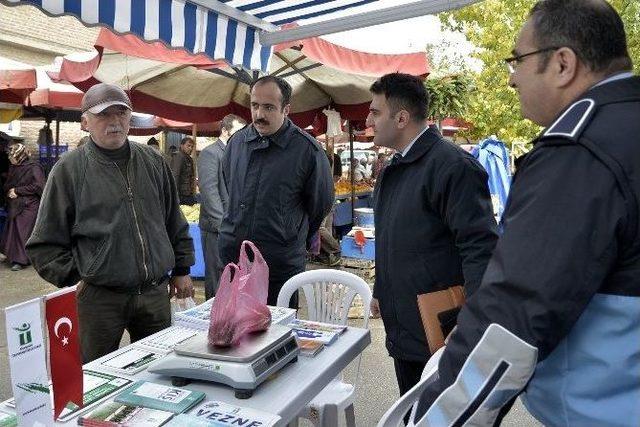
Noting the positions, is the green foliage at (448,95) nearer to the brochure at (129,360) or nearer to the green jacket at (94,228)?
the green jacket at (94,228)

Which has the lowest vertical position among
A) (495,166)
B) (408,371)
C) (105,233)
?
(408,371)

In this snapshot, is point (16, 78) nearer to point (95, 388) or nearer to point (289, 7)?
point (289, 7)

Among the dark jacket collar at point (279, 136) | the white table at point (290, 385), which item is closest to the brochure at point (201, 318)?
the white table at point (290, 385)

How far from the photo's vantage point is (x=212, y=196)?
4.86m

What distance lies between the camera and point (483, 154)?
316 inches

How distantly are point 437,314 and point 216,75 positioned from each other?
223 inches

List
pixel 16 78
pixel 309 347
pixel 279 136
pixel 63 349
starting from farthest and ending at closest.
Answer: pixel 16 78 < pixel 279 136 < pixel 309 347 < pixel 63 349

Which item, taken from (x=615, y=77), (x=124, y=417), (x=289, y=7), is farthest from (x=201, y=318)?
(x=289, y=7)

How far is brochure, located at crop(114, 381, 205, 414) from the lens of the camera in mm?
1548

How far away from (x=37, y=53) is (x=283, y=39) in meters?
16.4

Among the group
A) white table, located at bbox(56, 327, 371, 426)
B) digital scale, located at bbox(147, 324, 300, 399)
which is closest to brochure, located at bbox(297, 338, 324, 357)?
white table, located at bbox(56, 327, 371, 426)

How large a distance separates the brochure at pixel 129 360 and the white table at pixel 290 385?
0.04 m

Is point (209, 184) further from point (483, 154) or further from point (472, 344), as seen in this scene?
point (483, 154)

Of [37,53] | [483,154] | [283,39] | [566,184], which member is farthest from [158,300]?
[37,53]
